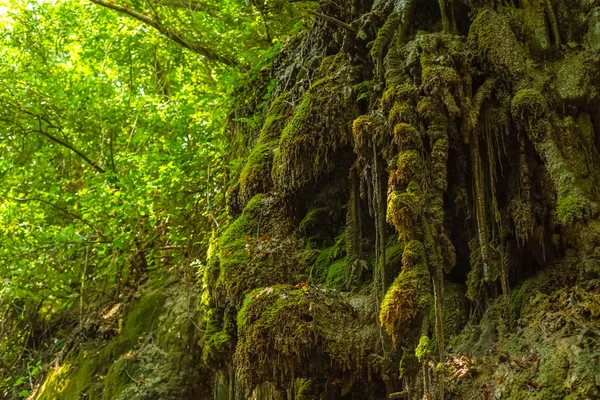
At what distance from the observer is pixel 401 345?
4.29m

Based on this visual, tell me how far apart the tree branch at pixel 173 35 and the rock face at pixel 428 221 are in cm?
363

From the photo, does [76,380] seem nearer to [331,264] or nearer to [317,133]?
[331,264]

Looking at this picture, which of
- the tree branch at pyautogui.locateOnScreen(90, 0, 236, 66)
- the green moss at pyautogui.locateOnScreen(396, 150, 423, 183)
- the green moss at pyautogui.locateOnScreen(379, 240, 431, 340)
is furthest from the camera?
the tree branch at pyautogui.locateOnScreen(90, 0, 236, 66)

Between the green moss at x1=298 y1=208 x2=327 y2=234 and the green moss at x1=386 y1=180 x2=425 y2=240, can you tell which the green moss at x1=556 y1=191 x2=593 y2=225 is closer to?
the green moss at x1=386 y1=180 x2=425 y2=240

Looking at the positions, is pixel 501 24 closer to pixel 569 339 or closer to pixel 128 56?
pixel 569 339

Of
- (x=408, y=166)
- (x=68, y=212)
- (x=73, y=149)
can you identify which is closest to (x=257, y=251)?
(x=408, y=166)

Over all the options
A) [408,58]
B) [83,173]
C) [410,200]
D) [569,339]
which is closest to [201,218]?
[83,173]

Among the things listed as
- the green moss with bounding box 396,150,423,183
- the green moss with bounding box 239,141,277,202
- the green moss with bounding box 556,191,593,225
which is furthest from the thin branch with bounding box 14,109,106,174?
the green moss with bounding box 556,191,593,225

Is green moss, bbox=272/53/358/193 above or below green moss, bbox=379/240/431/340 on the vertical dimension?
above

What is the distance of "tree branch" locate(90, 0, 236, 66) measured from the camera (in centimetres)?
926

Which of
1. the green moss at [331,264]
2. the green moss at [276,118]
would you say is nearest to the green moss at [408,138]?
the green moss at [331,264]

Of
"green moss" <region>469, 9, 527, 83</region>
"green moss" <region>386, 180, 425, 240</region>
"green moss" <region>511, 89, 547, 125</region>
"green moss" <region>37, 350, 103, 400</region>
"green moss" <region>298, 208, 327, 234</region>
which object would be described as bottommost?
"green moss" <region>37, 350, 103, 400</region>

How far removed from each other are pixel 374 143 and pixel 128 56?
728 cm

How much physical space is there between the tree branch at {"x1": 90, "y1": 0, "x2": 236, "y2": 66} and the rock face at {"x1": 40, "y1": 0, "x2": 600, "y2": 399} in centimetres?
363
